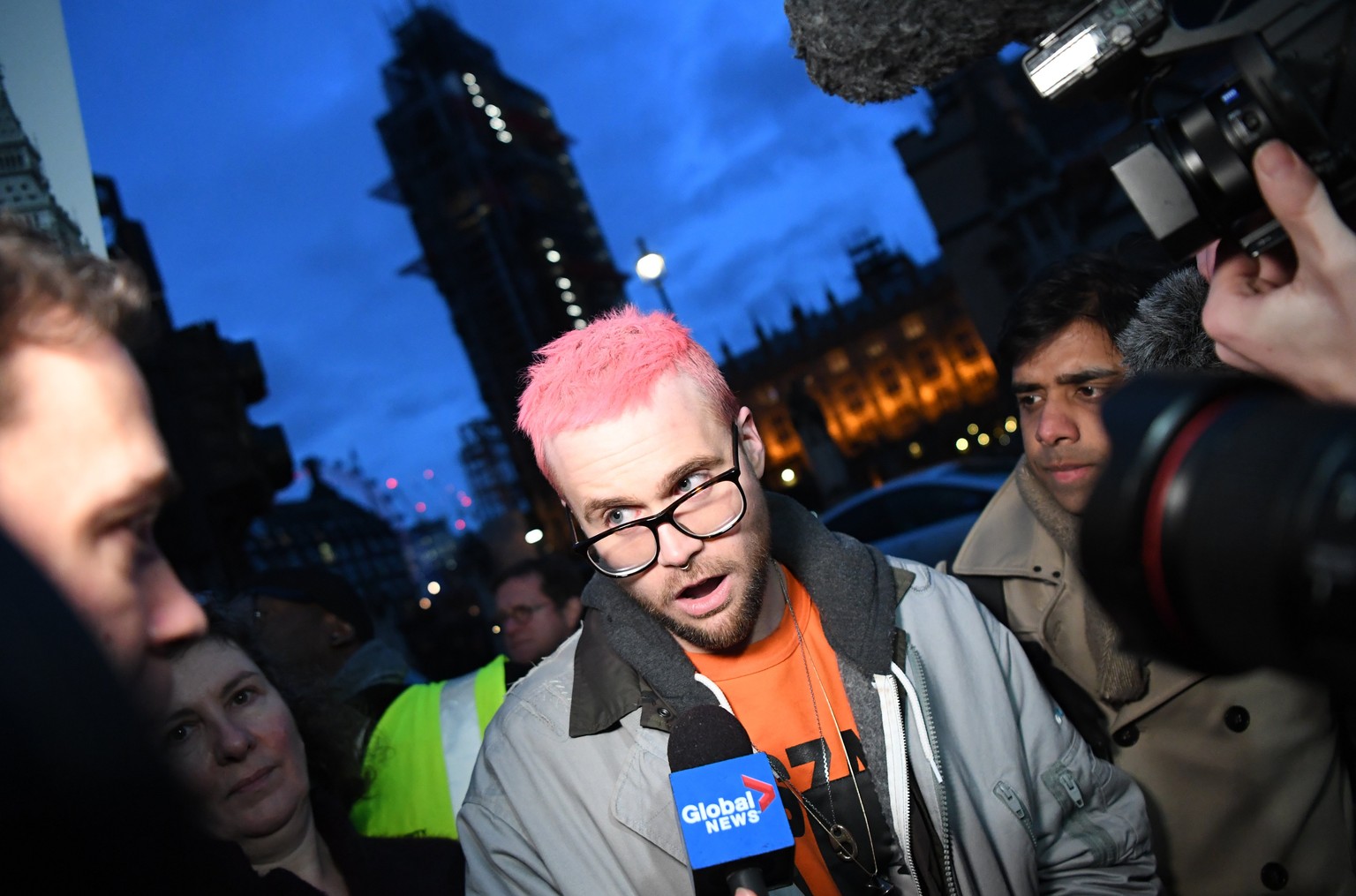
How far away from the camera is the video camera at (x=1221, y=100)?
1.20 meters

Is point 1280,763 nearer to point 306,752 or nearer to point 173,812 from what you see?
point 173,812

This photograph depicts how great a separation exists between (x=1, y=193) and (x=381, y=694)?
9.12 feet

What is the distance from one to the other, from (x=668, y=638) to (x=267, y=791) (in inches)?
55.3

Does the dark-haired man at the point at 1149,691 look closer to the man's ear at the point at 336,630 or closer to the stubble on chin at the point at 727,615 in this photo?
the stubble on chin at the point at 727,615

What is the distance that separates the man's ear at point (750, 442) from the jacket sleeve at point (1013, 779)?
67 cm

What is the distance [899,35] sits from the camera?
2.20 meters

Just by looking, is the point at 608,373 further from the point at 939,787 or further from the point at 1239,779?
the point at 1239,779

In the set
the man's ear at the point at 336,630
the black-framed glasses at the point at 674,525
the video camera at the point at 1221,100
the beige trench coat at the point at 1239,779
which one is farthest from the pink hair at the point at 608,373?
the man's ear at the point at 336,630

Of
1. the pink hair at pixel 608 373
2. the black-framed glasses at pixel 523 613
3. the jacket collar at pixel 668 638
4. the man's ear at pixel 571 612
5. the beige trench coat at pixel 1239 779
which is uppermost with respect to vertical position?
the pink hair at pixel 608 373

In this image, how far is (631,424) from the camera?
2.11m

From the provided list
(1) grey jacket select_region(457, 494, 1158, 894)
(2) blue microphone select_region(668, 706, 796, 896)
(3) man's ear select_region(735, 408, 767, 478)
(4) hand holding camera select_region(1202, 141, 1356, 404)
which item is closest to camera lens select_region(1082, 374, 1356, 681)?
(4) hand holding camera select_region(1202, 141, 1356, 404)

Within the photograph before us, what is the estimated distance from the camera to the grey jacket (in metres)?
1.93

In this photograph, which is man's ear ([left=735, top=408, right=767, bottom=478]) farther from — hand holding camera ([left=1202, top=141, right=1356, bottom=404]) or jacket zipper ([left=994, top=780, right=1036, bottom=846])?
hand holding camera ([left=1202, top=141, right=1356, bottom=404])

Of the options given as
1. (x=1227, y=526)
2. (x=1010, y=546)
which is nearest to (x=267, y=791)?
(x=1227, y=526)
